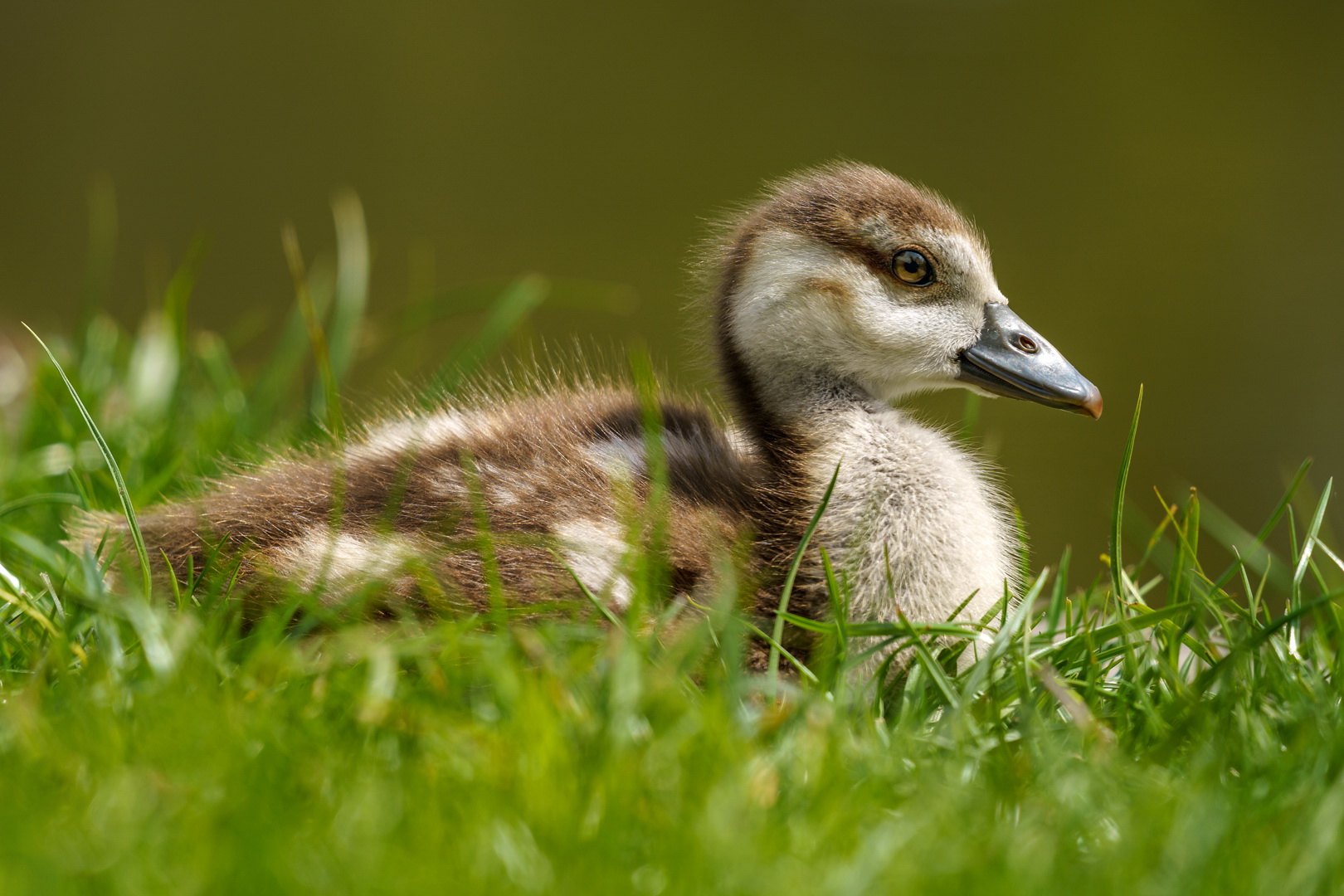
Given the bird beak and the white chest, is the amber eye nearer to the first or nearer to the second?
the bird beak

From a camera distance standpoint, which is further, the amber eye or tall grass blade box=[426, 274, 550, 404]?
tall grass blade box=[426, 274, 550, 404]

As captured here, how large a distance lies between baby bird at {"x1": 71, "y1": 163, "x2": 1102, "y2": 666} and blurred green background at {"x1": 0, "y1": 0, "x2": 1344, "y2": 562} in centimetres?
420

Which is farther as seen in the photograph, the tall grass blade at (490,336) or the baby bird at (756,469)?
the tall grass blade at (490,336)

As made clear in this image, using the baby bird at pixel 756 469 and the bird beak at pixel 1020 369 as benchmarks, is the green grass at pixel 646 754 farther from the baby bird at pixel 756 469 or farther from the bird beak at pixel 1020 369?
the bird beak at pixel 1020 369

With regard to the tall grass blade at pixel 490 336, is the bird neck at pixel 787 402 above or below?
above

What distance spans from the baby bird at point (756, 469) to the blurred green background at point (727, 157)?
420 cm

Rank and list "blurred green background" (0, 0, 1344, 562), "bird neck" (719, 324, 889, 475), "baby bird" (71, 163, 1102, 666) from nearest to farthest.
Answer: "baby bird" (71, 163, 1102, 666) < "bird neck" (719, 324, 889, 475) < "blurred green background" (0, 0, 1344, 562)

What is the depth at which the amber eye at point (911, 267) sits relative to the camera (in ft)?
7.65

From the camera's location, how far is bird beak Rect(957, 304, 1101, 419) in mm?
2324

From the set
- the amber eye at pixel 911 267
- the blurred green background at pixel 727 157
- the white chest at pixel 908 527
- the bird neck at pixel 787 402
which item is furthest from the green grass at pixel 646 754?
the blurred green background at pixel 727 157

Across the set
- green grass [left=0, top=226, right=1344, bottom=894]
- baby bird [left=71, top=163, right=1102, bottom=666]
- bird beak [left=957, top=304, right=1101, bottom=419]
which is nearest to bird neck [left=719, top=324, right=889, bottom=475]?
baby bird [left=71, top=163, right=1102, bottom=666]

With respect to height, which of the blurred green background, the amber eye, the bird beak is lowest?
the blurred green background

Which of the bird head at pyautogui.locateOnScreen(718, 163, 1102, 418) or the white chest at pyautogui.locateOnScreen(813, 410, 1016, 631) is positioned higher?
the bird head at pyautogui.locateOnScreen(718, 163, 1102, 418)

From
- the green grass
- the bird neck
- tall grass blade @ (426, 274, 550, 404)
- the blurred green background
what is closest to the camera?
the green grass
